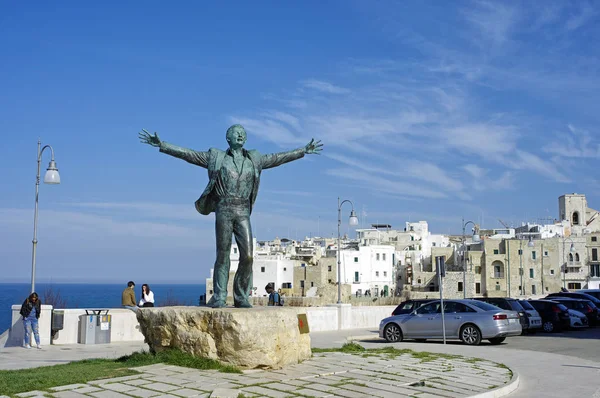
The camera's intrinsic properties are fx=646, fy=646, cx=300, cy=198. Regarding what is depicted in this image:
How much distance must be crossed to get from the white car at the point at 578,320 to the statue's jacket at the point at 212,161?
18.5m

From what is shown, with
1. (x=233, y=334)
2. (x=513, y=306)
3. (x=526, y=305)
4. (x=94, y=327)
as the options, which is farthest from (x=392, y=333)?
(x=233, y=334)

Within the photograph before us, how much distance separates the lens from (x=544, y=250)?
93812 mm

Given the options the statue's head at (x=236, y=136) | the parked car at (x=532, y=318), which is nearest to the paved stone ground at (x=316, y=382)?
the statue's head at (x=236, y=136)

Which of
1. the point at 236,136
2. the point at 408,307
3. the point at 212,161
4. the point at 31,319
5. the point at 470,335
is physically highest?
the point at 236,136

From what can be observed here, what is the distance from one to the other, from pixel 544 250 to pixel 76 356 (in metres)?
89.0

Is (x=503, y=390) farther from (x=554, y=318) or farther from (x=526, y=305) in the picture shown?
(x=554, y=318)

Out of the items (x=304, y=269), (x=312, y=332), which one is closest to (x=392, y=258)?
(x=304, y=269)

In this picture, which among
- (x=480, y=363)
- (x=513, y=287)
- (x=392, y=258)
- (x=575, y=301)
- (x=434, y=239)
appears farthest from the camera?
(x=434, y=239)

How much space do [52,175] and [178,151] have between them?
821 centimetres

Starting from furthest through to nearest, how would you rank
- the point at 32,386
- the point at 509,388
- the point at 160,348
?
the point at 160,348 → the point at 509,388 → the point at 32,386

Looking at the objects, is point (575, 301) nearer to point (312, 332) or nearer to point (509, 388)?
point (312, 332)

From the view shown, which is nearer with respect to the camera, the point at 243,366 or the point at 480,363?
the point at 243,366

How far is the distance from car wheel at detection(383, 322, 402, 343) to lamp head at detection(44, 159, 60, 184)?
35.6ft

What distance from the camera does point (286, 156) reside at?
12461 millimetres
